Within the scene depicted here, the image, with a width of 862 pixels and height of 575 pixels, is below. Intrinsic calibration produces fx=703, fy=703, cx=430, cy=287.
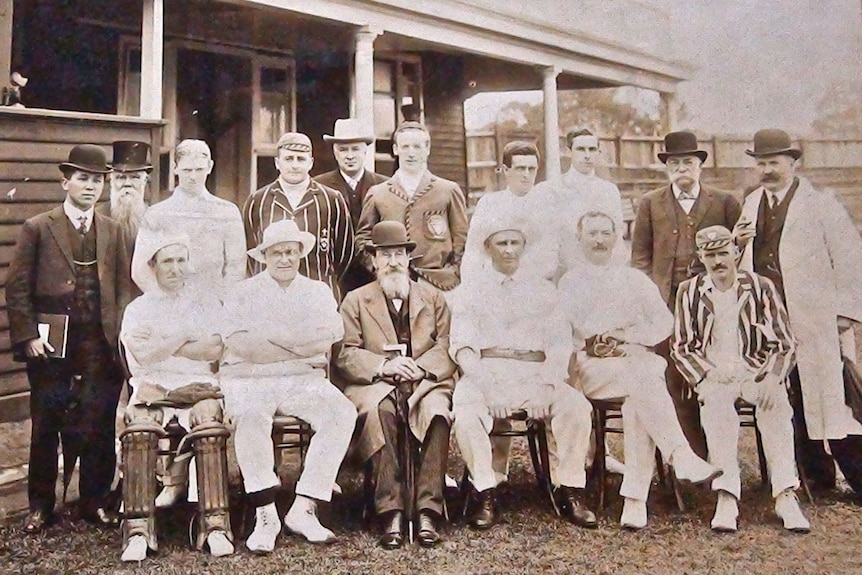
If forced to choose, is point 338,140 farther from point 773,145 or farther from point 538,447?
point 773,145

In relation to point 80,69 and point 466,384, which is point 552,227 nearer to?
point 466,384

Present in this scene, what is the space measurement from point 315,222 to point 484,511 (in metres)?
1.26

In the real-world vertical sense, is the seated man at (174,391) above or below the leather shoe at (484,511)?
above

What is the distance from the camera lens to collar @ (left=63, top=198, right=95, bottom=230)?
8.26 feet

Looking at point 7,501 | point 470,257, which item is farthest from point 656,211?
point 7,501

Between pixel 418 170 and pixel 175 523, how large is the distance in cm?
162

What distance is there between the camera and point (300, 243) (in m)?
2.67

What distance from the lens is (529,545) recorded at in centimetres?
241

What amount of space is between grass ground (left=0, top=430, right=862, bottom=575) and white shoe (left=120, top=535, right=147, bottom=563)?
0.02 m

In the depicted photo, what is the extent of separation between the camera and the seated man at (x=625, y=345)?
2.63 metres

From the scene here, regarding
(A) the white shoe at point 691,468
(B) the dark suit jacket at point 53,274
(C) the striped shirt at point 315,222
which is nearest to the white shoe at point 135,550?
(B) the dark suit jacket at point 53,274

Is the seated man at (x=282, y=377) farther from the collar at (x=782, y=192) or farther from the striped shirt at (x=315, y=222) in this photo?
the collar at (x=782, y=192)

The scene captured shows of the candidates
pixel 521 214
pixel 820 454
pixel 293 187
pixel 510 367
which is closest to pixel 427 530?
pixel 510 367

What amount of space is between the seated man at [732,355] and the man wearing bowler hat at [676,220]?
45 millimetres
